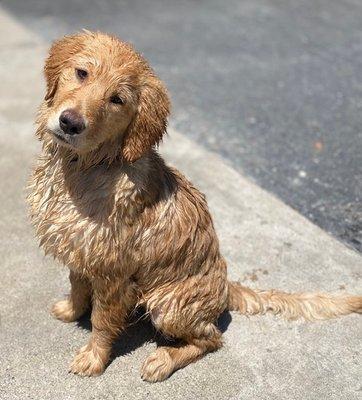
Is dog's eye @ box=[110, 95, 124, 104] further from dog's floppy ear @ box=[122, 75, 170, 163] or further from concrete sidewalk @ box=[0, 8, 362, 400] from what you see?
concrete sidewalk @ box=[0, 8, 362, 400]

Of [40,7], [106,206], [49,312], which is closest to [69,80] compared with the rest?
[106,206]

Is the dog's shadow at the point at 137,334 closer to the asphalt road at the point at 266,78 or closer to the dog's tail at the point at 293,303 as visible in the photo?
the dog's tail at the point at 293,303

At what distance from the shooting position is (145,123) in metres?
2.87

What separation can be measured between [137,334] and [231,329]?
620mm

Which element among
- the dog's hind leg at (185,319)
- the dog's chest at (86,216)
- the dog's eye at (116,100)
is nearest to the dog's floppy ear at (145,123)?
the dog's eye at (116,100)

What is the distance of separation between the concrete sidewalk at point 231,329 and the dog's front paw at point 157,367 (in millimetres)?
47

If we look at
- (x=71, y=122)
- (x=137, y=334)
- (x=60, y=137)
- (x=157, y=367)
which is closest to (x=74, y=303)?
(x=137, y=334)

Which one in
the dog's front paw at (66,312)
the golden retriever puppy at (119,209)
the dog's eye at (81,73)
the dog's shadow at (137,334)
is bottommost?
the dog's shadow at (137,334)

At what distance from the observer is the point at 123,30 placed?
26.9 feet

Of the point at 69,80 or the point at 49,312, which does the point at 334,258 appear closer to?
the point at 49,312

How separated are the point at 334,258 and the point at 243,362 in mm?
1315

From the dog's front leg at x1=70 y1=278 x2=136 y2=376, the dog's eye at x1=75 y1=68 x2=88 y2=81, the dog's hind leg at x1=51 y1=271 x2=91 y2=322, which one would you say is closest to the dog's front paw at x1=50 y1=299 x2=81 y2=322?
the dog's hind leg at x1=51 y1=271 x2=91 y2=322

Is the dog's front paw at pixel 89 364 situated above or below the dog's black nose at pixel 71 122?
below

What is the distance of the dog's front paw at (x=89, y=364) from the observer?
132 inches
